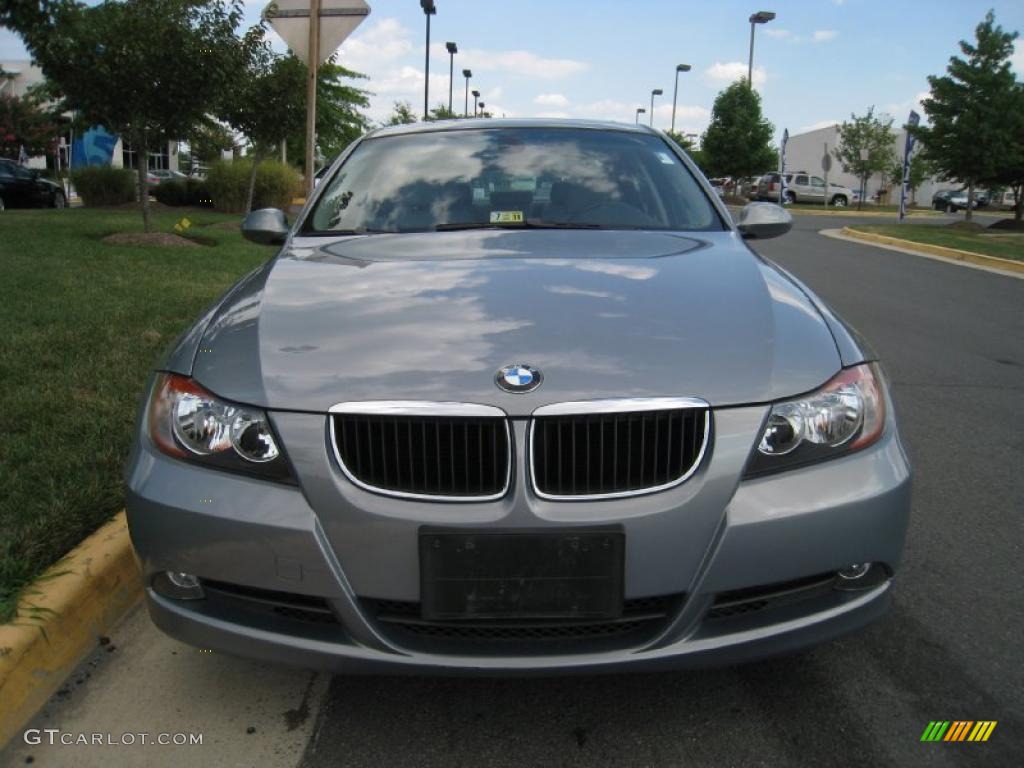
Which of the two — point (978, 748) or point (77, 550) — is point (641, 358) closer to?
point (978, 748)

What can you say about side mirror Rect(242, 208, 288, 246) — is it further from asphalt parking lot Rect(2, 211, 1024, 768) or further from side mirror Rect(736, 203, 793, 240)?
side mirror Rect(736, 203, 793, 240)

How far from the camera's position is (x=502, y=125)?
388 centimetres

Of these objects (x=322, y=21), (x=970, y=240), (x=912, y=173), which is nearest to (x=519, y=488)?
(x=322, y=21)

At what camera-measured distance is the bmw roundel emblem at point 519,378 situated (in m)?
1.96

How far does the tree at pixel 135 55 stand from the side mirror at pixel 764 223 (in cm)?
1083

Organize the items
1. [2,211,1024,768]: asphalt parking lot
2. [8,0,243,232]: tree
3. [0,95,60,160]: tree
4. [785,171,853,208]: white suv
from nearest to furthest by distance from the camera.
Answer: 1. [2,211,1024,768]: asphalt parking lot
2. [8,0,243,232]: tree
3. [0,95,60,160]: tree
4. [785,171,853,208]: white suv

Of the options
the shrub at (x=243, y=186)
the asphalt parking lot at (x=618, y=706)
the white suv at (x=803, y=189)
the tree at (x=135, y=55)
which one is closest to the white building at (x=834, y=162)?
the white suv at (x=803, y=189)

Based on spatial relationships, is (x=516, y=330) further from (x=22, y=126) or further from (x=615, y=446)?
(x=22, y=126)

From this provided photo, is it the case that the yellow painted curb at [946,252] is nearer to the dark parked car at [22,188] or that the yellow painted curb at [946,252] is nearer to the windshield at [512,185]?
the windshield at [512,185]

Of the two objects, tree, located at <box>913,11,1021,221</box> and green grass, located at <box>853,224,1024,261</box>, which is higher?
tree, located at <box>913,11,1021,221</box>

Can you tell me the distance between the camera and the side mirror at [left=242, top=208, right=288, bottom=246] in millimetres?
3564

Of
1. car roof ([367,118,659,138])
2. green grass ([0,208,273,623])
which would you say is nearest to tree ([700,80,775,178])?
green grass ([0,208,273,623])

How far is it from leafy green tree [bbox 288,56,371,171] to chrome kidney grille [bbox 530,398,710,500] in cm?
2572

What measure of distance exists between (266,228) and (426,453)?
1972mm
